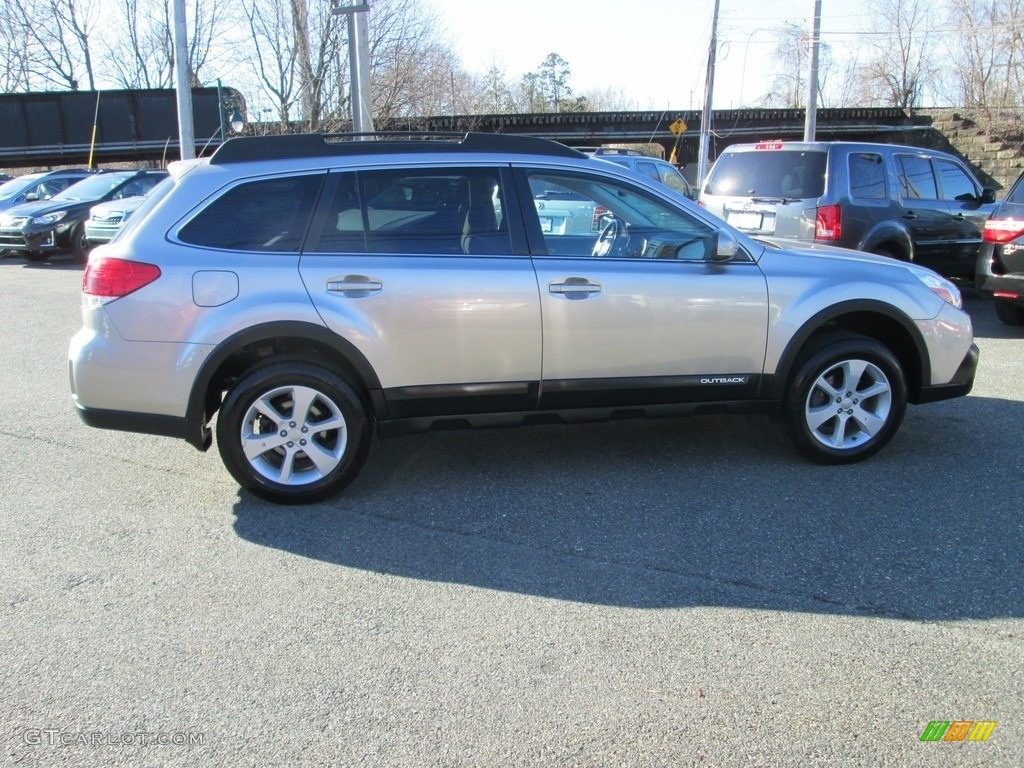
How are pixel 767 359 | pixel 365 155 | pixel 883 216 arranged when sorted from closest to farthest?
pixel 365 155 → pixel 767 359 → pixel 883 216

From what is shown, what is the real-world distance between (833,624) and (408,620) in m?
1.64

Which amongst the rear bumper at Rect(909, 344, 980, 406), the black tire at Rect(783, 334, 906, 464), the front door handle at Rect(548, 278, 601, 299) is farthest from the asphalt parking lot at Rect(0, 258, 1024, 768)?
the front door handle at Rect(548, 278, 601, 299)

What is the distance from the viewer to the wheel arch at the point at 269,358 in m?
4.16

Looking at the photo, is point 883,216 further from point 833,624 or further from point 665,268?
point 833,624

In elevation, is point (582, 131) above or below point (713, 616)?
above

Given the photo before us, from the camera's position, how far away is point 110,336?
4121 mm

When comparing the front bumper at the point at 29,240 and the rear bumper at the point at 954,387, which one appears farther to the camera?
the front bumper at the point at 29,240

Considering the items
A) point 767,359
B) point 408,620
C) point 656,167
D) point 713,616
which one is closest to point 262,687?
point 408,620

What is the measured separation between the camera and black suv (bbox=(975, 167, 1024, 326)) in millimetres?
8188

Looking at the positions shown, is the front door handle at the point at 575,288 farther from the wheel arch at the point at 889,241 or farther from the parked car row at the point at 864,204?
the wheel arch at the point at 889,241

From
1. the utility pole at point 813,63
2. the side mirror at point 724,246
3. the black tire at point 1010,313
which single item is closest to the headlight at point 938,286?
the side mirror at point 724,246

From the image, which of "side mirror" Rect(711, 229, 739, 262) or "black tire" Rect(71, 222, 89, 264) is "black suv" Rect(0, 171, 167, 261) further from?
"side mirror" Rect(711, 229, 739, 262)

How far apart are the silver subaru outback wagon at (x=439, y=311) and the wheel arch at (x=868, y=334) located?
2 cm
